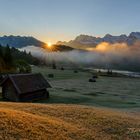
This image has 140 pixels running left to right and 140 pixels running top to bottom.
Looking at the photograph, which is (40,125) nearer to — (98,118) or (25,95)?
(98,118)

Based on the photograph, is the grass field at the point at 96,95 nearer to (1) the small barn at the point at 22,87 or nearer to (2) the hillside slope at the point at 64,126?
→ (1) the small barn at the point at 22,87

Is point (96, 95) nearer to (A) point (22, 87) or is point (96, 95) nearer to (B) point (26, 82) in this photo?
(B) point (26, 82)

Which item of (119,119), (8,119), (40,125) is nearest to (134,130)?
(119,119)

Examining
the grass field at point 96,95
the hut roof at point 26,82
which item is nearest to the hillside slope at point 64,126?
the grass field at point 96,95

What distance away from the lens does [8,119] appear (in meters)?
20.6

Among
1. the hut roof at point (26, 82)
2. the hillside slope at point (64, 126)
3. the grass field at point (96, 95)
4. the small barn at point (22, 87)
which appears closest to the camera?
the hillside slope at point (64, 126)

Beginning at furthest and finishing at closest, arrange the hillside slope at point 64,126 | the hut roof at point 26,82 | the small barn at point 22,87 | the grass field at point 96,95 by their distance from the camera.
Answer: the grass field at point 96,95 < the small barn at point 22,87 < the hut roof at point 26,82 < the hillside slope at point 64,126

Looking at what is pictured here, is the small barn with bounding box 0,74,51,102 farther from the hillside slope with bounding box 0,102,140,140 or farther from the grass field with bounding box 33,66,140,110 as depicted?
the hillside slope with bounding box 0,102,140,140

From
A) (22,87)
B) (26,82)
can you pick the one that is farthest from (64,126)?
(26,82)

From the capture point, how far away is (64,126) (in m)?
22.4

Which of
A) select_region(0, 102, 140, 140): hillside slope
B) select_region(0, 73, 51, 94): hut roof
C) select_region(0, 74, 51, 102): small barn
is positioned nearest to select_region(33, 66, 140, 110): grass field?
select_region(0, 74, 51, 102): small barn

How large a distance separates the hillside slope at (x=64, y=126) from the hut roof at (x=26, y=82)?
2981cm

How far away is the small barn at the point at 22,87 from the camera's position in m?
58.0

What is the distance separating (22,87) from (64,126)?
37080mm
